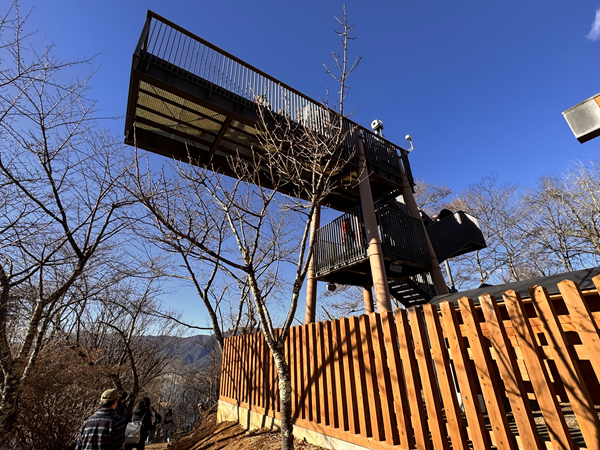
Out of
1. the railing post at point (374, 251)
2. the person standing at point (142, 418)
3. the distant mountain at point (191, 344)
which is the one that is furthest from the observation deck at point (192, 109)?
the distant mountain at point (191, 344)

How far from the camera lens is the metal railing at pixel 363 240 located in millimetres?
9367

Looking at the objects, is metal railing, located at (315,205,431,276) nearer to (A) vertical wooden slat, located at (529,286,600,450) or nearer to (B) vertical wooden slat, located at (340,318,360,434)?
(B) vertical wooden slat, located at (340,318,360,434)

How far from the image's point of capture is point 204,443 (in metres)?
6.86

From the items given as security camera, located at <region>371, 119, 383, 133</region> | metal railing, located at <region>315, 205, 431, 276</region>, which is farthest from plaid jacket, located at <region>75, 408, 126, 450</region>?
security camera, located at <region>371, 119, 383, 133</region>

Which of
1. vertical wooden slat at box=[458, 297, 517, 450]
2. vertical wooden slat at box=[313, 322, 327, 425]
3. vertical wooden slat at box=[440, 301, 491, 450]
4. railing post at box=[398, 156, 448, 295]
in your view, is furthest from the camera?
railing post at box=[398, 156, 448, 295]

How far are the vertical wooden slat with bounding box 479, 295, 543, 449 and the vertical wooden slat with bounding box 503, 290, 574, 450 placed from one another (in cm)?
10

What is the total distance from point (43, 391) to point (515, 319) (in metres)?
10.5

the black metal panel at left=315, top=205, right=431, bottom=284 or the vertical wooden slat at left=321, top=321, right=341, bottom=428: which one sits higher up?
the black metal panel at left=315, top=205, right=431, bottom=284

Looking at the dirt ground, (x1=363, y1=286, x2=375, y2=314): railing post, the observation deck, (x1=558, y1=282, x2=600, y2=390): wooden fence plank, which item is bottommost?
the dirt ground

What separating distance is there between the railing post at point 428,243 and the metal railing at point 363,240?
0.19m

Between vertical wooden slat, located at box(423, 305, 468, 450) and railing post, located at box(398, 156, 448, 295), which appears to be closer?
vertical wooden slat, located at box(423, 305, 468, 450)

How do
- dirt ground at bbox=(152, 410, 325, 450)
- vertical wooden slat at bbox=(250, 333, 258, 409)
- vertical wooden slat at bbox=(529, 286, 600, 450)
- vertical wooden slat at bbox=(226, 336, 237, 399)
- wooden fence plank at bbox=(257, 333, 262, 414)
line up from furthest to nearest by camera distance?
vertical wooden slat at bbox=(226, 336, 237, 399) → vertical wooden slat at bbox=(250, 333, 258, 409) → wooden fence plank at bbox=(257, 333, 262, 414) → dirt ground at bbox=(152, 410, 325, 450) → vertical wooden slat at bbox=(529, 286, 600, 450)

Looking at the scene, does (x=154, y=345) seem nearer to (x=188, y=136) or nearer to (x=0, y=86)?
(x=188, y=136)

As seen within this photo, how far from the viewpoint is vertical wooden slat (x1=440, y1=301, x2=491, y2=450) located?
2.65m
